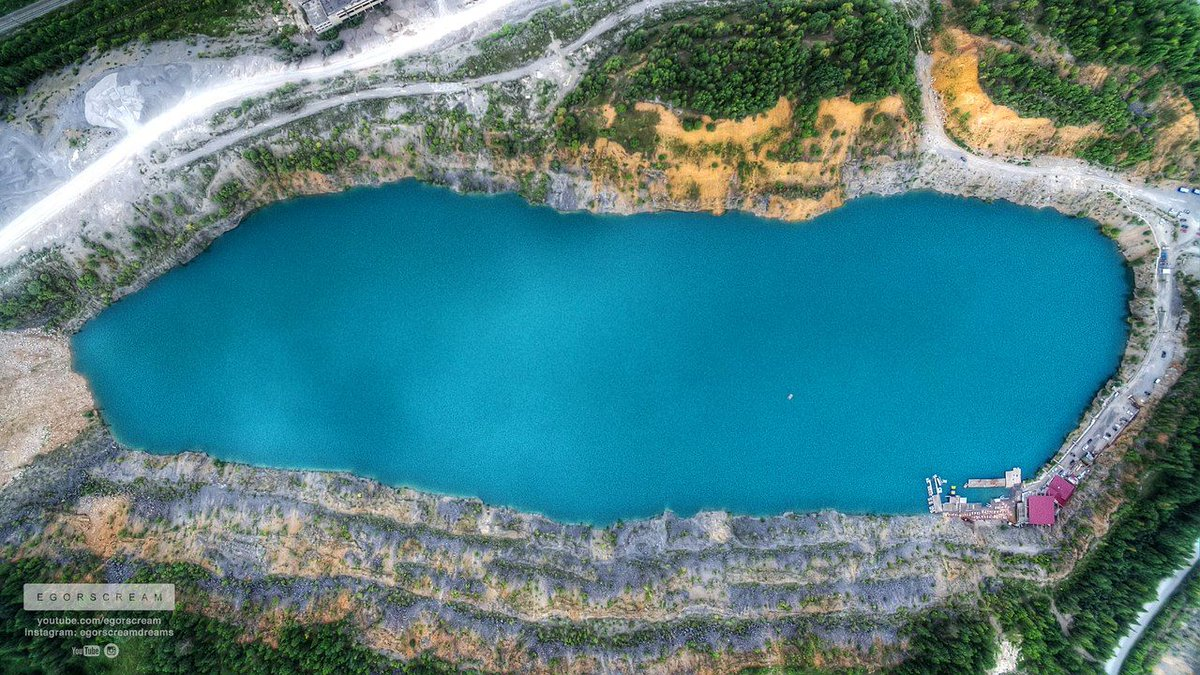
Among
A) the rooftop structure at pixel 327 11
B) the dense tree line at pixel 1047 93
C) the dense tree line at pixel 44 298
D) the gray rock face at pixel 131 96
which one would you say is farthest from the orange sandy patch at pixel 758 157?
the dense tree line at pixel 44 298

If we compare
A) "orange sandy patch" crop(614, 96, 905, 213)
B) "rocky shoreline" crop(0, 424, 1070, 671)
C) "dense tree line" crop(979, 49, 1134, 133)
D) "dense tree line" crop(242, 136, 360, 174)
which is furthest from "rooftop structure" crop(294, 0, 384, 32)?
"dense tree line" crop(979, 49, 1134, 133)

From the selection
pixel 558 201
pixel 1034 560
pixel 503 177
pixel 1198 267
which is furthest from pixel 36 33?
pixel 1198 267

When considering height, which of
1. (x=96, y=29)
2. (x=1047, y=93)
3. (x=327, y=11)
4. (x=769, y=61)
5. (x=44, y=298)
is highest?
(x=96, y=29)

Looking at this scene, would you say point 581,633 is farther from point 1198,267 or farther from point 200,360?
point 1198,267

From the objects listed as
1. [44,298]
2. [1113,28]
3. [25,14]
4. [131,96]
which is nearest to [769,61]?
[1113,28]

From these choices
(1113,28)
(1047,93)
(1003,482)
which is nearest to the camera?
(1113,28)

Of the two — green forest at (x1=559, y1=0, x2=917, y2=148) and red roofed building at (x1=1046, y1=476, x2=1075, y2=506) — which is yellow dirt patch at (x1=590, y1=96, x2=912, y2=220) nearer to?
green forest at (x1=559, y1=0, x2=917, y2=148)

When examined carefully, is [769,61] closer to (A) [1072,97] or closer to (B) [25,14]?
(A) [1072,97]
